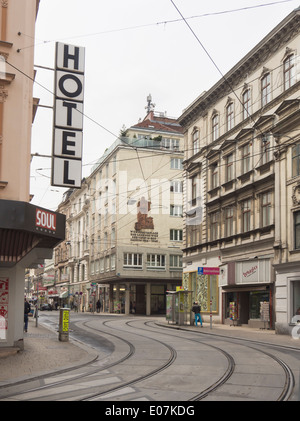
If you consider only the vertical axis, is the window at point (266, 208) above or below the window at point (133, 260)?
above

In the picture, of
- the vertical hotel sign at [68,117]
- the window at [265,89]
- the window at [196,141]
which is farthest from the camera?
the window at [196,141]

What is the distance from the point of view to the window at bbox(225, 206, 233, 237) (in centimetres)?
3591

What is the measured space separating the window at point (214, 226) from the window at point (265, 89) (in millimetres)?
9541

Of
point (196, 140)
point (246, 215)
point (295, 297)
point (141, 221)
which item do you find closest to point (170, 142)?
point (141, 221)

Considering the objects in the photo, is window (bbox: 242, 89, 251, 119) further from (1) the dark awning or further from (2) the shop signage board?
(2) the shop signage board

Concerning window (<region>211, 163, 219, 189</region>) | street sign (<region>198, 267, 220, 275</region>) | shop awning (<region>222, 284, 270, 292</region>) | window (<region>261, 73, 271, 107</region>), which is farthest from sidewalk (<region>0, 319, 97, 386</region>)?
window (<region>211, 163, 219, 189</region>)

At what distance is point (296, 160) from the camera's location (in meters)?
27.4

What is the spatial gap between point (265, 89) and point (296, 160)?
6.35 metres

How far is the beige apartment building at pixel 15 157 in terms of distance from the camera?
1692cm

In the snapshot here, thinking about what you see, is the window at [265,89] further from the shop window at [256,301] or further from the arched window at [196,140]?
the shop window at [256,301]

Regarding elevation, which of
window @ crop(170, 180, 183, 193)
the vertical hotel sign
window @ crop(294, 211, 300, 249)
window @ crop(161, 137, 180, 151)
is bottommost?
window @ crop(294, 211, 300, 249)

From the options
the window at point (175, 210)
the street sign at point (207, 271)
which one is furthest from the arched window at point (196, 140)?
the window at point (175, 210)

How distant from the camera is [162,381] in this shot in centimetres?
1127
